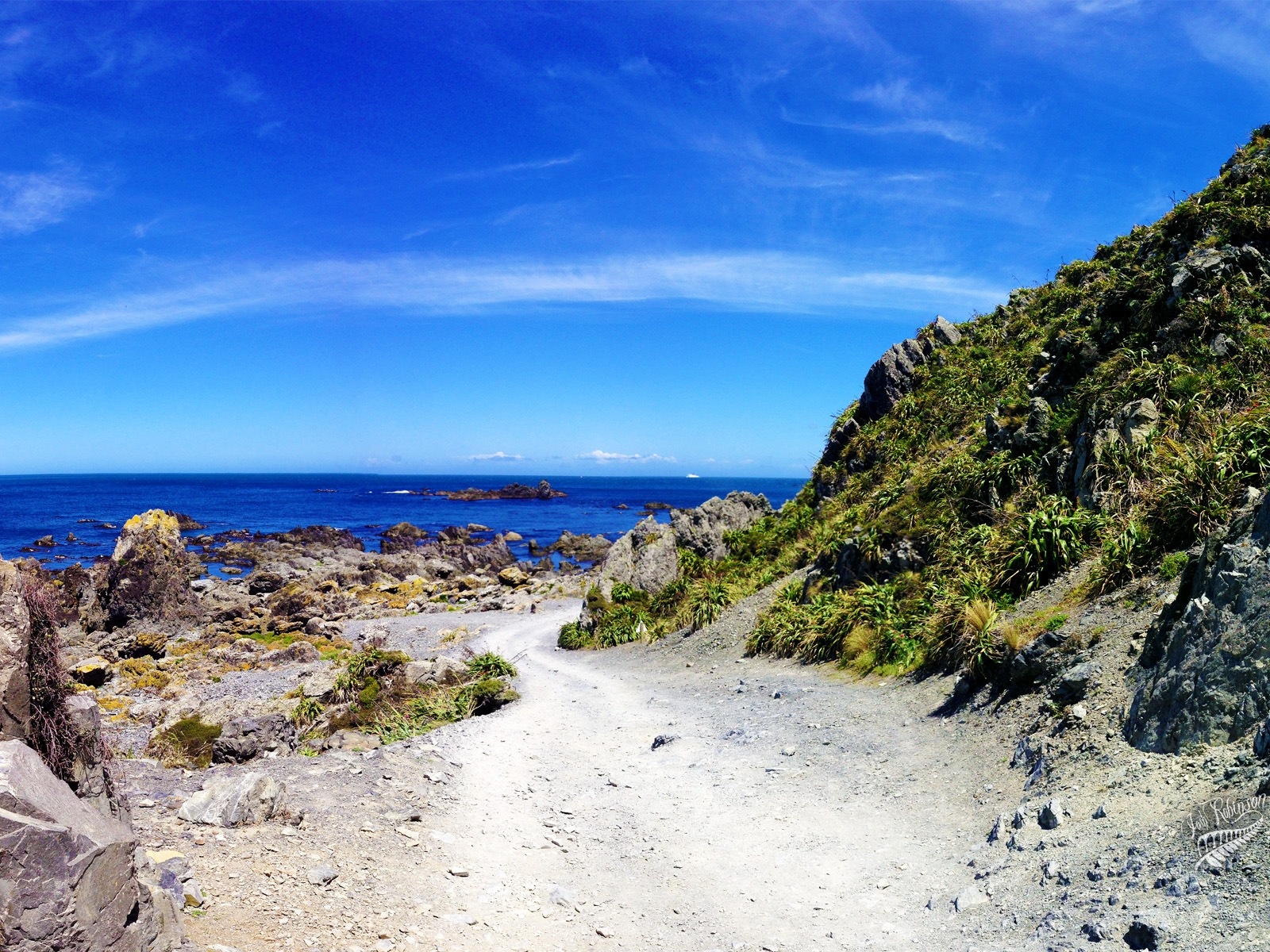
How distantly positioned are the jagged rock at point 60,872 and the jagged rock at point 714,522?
25163mm

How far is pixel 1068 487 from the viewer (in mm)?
15016

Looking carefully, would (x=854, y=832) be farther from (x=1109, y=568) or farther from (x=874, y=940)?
(x=1109, y=568)

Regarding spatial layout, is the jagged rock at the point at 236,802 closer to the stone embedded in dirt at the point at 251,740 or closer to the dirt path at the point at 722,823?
the dirt path at the point at 722,823

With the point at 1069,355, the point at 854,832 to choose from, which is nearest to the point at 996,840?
the point at 854,832

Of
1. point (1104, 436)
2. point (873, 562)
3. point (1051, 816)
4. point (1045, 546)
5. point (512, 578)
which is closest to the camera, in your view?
point (1051, 816)

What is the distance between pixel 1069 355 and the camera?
17953 mm

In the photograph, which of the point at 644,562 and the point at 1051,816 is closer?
the point at 1051,816

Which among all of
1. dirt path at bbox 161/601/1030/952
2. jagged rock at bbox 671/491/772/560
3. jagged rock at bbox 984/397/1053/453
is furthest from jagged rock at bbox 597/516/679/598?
dirt path at bbox 161/601/1030/952

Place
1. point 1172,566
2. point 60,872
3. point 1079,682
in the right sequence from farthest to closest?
point 1172,566 → point 1079,682 → point 60,872

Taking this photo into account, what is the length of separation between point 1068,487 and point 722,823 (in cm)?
1017

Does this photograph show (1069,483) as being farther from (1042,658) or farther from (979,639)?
(1042,658)

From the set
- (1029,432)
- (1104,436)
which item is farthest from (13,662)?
(1029,432)

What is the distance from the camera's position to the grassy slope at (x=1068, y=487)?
11.5 metres

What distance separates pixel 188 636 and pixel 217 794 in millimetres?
26698
